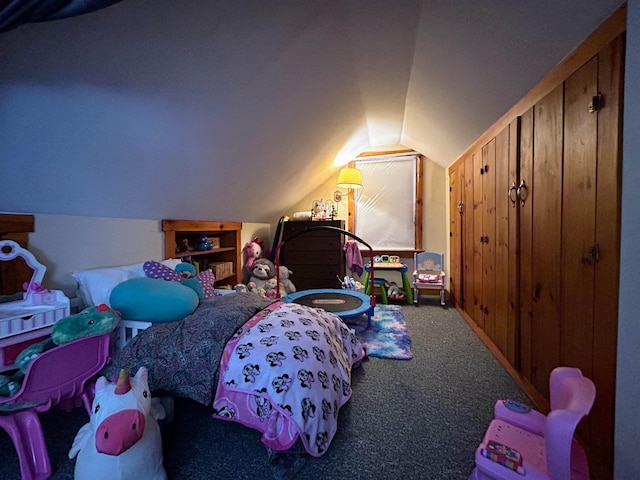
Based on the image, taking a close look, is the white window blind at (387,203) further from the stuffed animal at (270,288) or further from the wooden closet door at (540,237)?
the wooden closet door at (540,237)

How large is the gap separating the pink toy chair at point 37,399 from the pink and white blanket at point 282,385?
0.63 meters

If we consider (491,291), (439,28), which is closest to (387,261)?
(491,291)

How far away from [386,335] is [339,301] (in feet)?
1.80

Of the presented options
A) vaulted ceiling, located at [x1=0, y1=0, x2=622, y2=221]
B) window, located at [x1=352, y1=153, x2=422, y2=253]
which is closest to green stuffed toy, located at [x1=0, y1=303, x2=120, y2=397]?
vaulted ceiling, located at [x1=0, y1=0, x2=622, y2=221]

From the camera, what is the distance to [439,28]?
1610 mm

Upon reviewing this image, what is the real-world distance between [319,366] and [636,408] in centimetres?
109

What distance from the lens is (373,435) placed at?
4.46ft

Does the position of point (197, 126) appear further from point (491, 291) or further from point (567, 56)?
point (491, 291)

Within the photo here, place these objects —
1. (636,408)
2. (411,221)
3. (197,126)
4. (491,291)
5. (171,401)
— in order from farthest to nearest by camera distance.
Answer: (411,221), (491,291), (197,126), (171,401), (636,408)

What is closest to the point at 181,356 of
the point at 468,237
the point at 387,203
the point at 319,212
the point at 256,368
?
the point at 256,368

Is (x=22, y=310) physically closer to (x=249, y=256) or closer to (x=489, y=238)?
(x=249, y=256)

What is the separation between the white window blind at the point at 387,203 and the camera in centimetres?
426

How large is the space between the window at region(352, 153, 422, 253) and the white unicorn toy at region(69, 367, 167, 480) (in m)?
3.70

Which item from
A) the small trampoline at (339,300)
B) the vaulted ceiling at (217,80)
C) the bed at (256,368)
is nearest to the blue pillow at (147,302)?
the bed at (256,368)
